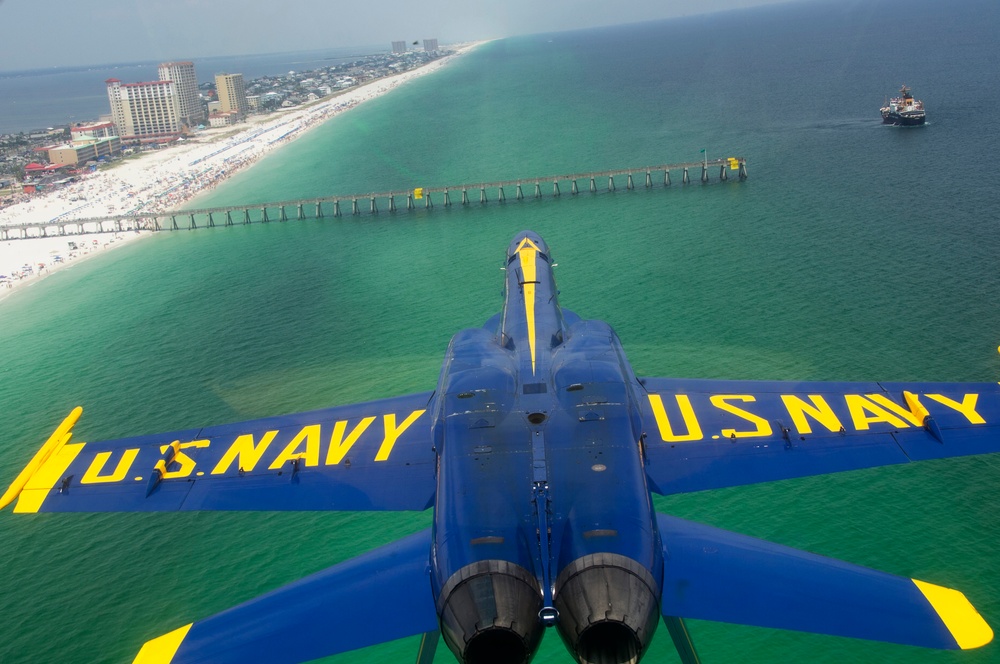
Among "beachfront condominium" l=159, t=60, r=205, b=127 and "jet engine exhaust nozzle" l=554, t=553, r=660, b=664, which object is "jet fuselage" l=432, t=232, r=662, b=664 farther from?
"beachfront condominium" l=159, t=60, r=205, b=127

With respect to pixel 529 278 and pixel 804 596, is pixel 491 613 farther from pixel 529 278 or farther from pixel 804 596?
pixel 529 278

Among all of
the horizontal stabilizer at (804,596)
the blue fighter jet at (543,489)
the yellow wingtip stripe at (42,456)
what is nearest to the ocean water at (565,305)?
the blue fighter jet at (543,489)

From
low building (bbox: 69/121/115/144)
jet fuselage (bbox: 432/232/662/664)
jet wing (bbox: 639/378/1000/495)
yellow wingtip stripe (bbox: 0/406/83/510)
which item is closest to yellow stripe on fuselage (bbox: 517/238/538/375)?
jet fuselage (bbox: 432/232/662/664)

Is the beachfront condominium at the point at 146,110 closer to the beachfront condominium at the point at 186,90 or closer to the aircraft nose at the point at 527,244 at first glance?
the beachfront condominium at the point at 186,90

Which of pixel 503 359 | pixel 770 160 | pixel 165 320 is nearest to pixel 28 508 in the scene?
pixel 503 359

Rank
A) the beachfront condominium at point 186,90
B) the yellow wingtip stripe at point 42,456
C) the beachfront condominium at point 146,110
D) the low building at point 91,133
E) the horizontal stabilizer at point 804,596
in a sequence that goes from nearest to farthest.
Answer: the horizontal stabilizer at point 804,596
the yellow wingtip stripe at point 42,456
the low building at point 91,133
the beachfront condominium at point 146,110
the beachfront condominium at point 186,90

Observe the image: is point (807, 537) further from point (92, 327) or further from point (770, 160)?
point (770, 160)
